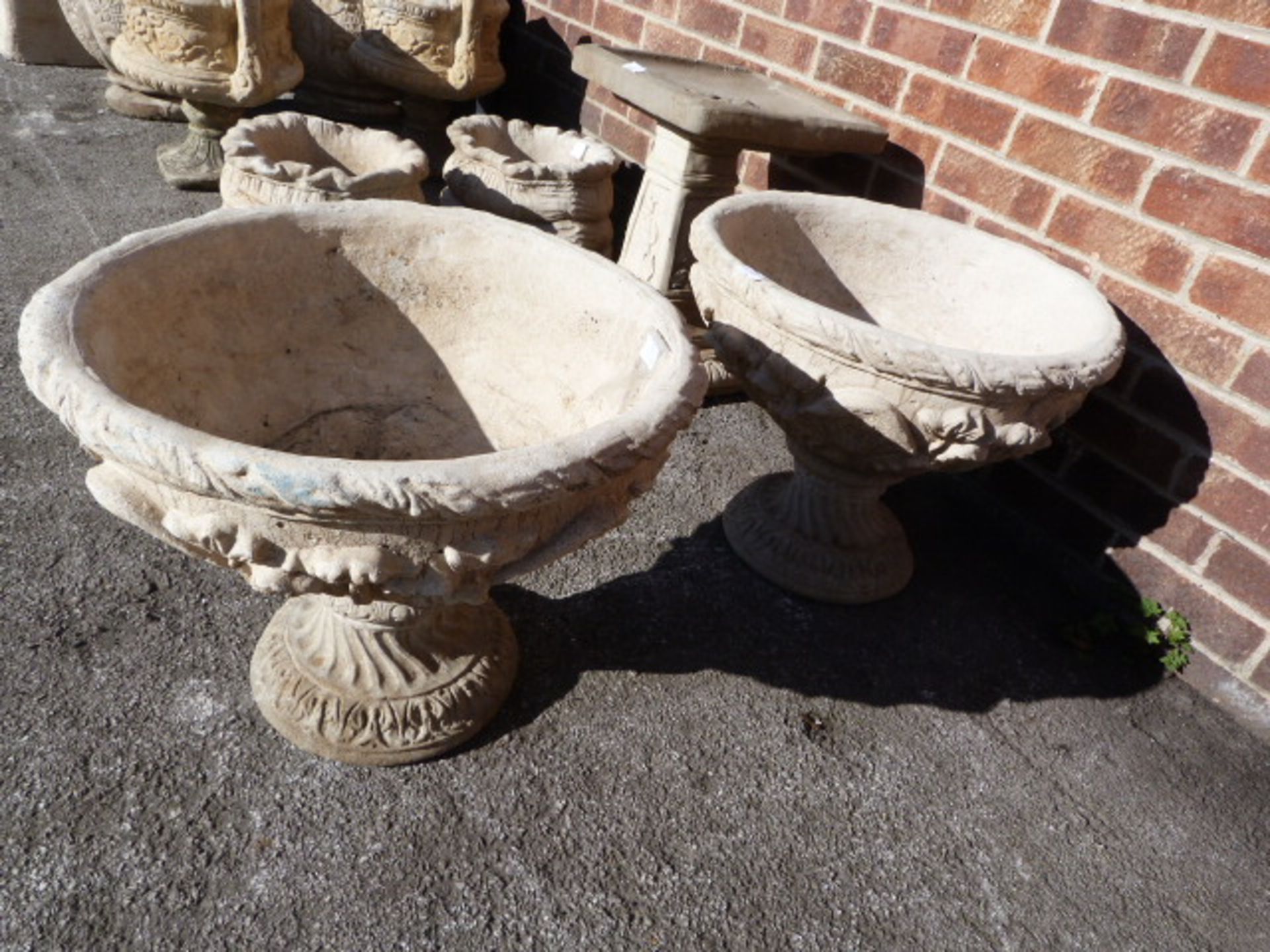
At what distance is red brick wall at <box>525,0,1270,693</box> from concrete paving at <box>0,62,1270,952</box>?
0.28 metres

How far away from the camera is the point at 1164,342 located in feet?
7.22

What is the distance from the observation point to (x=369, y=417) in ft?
6.41

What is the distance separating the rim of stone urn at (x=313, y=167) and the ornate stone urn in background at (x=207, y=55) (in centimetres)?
69

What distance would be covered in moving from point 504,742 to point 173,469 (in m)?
0.93

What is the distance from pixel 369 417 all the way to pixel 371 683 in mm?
579

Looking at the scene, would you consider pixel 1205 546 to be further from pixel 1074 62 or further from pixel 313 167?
pixel 313 167

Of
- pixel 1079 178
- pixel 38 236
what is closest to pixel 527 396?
pixel 1079 178

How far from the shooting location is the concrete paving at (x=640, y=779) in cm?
151

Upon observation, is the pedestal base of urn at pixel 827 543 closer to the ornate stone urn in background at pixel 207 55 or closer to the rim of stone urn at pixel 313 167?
the rim of stone urn at pixel 313 167

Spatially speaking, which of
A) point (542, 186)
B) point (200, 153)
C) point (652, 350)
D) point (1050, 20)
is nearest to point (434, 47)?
point (200, 153)

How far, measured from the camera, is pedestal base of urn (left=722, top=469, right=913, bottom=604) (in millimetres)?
2309

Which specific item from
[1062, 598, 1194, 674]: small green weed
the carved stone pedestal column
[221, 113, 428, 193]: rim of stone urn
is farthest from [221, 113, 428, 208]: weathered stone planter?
[1062, 598, 1194, 674]: small green weed

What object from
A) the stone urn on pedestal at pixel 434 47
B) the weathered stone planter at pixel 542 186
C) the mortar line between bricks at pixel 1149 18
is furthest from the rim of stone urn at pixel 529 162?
the mortar line between bricks at pixel 1149 18

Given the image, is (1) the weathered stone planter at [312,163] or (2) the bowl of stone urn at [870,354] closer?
(2) the bowl of stone urn at [870,354]
